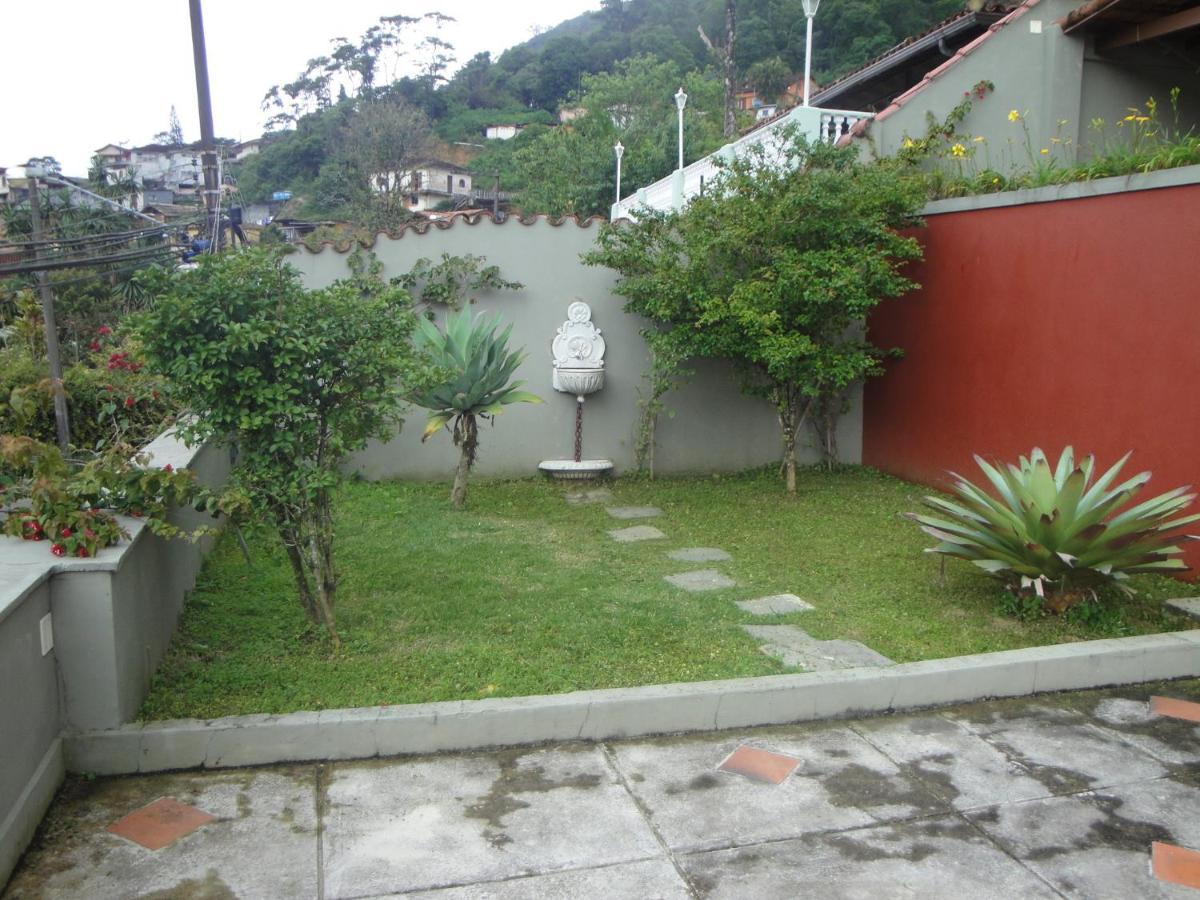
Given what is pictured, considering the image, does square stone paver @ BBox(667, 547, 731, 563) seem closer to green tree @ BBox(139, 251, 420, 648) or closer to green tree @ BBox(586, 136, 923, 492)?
green tree @ BBox(586, 136, 923, 492)

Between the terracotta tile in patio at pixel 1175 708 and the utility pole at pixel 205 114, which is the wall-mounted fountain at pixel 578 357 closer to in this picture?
the utility pole at pixel 205 114

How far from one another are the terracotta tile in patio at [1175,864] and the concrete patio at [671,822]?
0.12ft

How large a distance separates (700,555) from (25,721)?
14.5 ft

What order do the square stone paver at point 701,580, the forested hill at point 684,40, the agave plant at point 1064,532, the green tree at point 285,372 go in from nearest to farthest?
the green tree at point 285,372
the agave plant at point 1064,532
the square stone paver at point 701,580
the forested hill at point 684,40

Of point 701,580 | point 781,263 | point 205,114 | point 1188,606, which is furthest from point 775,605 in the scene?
point 205,114

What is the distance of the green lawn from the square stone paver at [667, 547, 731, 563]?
108mm

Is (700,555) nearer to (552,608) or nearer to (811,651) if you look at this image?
(552,608)

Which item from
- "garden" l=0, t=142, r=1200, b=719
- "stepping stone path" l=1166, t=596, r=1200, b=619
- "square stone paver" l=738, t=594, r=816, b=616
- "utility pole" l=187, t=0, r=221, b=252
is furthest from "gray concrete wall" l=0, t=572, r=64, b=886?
"utility pole" l=187, t=0, r=221, b=252

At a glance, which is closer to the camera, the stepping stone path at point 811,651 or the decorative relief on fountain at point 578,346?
the stepping stone path at point 811,651

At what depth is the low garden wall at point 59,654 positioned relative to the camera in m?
3.28

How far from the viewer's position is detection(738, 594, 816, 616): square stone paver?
5594 millimetres

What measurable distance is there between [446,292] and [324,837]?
251 inches

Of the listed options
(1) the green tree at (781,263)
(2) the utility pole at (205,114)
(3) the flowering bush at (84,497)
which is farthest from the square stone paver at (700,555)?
(2) the utility pole at (205,114)

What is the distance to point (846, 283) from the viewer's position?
778 cm
